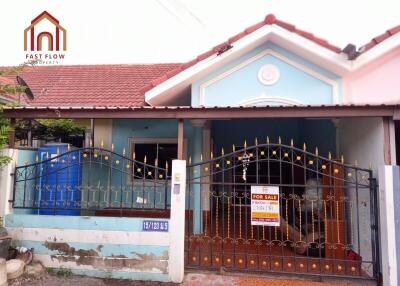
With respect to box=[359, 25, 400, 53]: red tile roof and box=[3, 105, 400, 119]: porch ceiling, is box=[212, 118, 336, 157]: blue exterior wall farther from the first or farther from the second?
box=[3, 105, 400, 119]: porch ceiling

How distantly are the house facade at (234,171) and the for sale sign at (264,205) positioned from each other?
16mm

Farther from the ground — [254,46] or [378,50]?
[254,46]

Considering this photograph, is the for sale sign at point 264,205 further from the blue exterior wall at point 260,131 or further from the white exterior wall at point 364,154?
the blue exterior wall at point 260,131

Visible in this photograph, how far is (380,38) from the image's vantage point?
6004 millimetres

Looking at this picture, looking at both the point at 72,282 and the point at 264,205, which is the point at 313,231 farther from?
the point at 72,282

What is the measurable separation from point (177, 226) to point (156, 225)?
1.10ft

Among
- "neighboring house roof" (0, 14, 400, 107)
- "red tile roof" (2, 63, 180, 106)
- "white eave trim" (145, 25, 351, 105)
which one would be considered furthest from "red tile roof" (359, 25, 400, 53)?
"red tile roof" (2, 63, 180, 106)

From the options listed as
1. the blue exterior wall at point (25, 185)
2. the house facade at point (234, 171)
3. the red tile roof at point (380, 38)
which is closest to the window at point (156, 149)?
the house facade at point (234, 171)

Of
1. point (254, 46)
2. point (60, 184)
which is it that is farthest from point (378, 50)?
point (60, 184)

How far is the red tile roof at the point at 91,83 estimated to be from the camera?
8.59 m

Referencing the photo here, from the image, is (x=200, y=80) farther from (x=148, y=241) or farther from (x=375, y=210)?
(x=375, y=210)

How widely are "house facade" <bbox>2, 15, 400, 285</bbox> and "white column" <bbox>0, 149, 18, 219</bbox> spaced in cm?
2

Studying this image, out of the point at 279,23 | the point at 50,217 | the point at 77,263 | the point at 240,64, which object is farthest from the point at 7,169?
the point at 279,23

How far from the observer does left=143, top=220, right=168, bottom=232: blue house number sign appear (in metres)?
5.02
